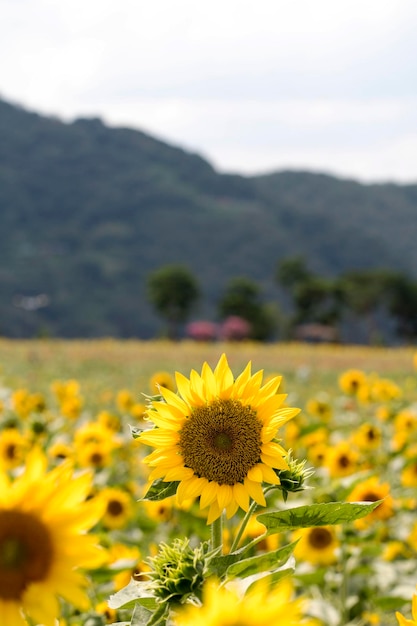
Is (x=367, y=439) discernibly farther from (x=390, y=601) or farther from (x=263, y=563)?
(x=263, y=563)

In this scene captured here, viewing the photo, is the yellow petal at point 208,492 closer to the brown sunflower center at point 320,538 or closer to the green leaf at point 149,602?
the green leaf at point 149,602

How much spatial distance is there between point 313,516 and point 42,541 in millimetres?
526

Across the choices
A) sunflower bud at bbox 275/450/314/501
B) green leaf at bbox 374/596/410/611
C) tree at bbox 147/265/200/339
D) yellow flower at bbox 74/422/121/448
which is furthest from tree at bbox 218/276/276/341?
sunflower bud at bbox 275/450/314/501

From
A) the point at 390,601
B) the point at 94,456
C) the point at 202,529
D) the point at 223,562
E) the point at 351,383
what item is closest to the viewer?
the point at 223,562

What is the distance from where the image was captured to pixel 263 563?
1.33m

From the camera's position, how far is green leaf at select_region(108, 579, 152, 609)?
1.33 metres

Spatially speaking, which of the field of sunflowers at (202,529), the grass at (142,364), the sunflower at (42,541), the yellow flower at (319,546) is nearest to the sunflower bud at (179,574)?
the field of sunflowers at (202,529)

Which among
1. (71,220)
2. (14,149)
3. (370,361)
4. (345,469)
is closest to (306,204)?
(71,220)

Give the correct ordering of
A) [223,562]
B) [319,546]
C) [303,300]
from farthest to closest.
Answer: [303,300] < [319,546] < [223,562]

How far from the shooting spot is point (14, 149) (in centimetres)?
13775

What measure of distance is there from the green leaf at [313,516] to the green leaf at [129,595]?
0.22m

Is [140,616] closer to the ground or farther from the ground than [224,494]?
closer to the ground

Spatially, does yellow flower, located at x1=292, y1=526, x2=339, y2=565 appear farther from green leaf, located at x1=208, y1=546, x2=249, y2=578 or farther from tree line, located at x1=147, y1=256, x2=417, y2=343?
tree line, located at x1=147, y1=256, x2=417, y2=343

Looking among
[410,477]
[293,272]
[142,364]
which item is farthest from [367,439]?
[293,272]
